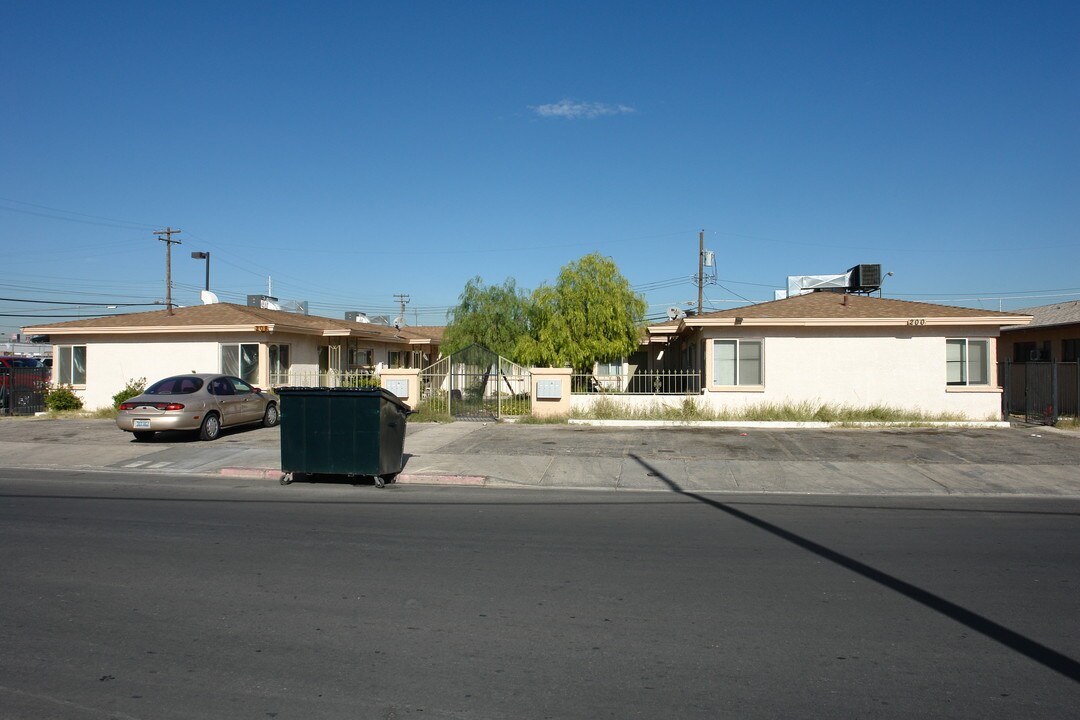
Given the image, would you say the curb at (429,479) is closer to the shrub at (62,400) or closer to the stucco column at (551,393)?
the stucco column at (551,393)

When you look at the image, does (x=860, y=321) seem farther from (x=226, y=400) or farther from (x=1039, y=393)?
(x=226, y=400)

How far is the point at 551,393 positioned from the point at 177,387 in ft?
29.3

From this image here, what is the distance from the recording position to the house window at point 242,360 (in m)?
24.3

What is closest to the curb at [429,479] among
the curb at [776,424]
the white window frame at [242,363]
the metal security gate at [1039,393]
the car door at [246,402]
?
the car door at [246,402]

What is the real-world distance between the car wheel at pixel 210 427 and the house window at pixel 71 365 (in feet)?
34.5

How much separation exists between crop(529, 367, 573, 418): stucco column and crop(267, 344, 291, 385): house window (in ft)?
28.1

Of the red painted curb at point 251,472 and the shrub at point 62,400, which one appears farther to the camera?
the shrub at point 62,400

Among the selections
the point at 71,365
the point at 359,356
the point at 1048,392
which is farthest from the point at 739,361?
the point at 71,365

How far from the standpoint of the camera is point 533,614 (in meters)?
5.88

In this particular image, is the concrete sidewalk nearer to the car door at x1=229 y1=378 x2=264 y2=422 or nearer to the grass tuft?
the car door at x1=229 y1=378 x2=264 y2=422

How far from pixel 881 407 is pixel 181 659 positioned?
19.7 meters

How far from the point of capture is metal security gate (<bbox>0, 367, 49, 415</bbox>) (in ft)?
80.8

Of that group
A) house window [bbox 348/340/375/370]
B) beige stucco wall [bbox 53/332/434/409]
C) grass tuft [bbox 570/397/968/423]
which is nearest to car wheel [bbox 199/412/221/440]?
beige stucco wall [bbox 53/332/434/409]

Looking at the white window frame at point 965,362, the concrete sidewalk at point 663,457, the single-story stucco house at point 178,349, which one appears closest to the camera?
the concrete sidewalk at point 663,457
